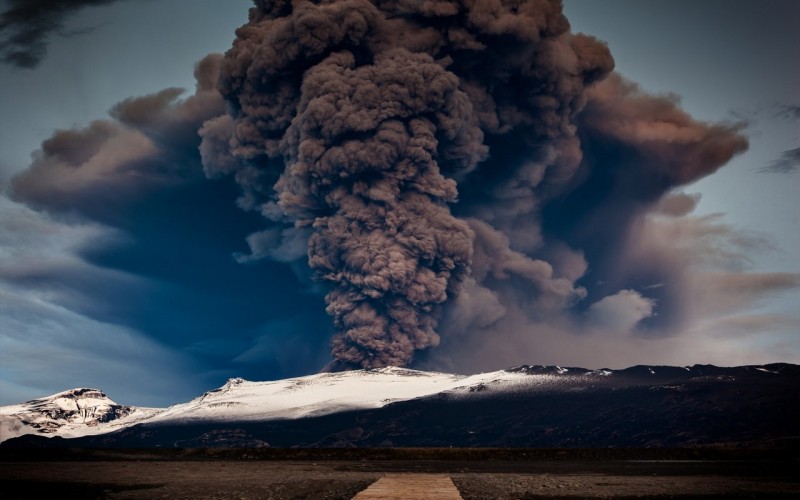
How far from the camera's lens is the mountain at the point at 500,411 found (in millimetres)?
124875

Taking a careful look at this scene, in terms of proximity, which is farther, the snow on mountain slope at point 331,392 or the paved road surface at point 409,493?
the snow on mountain slope at point 331,392

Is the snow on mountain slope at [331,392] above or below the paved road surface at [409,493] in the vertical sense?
above

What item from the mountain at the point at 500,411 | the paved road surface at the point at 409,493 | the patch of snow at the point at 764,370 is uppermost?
the patch of snow at the point at 764,370

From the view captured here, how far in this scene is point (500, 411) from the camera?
14300 cm

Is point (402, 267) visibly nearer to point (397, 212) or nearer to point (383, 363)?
point (397, 212)

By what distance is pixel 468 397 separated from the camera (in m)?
153

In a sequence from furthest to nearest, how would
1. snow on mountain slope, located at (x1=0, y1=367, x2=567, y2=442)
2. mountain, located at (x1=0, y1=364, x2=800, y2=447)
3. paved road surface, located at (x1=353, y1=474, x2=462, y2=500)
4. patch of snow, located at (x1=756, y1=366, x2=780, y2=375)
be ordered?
1. patch of snow, located at (x1=756, y1=366, x2=780, y2=375)
2. snow on mountain slope, located at (x1=0, y1=367, x2=567, y2=442)
3. mountain, located at (x1=0, y1=364, x2=800, y2=447)
4. paved road surface, located at (x1=353, y1=474, x2=462, y2=500)

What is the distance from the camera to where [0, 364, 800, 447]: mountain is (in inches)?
4916

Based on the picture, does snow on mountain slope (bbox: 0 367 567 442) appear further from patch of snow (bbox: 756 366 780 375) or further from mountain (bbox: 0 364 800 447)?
patch of snow (bbox: 756 366 780 375)

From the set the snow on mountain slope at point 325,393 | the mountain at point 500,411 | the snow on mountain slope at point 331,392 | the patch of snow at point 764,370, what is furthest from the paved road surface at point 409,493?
the patch of snow at point 764,370

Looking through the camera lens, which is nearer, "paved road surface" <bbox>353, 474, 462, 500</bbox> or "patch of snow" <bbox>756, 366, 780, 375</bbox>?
"paved road surface" <bbox>353, 474, 462, 500</bbox>

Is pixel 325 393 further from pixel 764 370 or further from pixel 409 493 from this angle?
pixel 409 493

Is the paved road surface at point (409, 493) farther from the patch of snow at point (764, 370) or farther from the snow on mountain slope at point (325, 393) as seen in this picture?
the patch of snow at point (764, 370)

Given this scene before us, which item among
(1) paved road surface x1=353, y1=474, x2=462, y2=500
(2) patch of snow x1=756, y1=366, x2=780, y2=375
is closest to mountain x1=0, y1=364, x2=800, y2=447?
(2) patch of snow x1=756, y1=366, x2=780, y2=375
